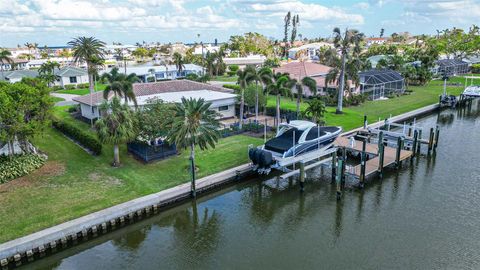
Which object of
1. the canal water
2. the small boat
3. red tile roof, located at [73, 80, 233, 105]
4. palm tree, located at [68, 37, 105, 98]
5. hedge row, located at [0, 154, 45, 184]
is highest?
palm tree, located at [68, 37, 105, 98]

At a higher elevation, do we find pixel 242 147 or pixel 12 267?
pixel 242 147

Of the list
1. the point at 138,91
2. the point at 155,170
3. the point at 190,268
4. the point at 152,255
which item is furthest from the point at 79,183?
the point at 138,91

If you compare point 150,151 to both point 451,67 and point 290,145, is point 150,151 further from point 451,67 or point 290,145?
point 451,67

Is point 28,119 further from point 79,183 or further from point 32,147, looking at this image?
point 79,183

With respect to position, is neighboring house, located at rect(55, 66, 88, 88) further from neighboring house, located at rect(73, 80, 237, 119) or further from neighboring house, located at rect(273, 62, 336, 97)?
neighboring house, located at rect(273, 62, 336, 97)

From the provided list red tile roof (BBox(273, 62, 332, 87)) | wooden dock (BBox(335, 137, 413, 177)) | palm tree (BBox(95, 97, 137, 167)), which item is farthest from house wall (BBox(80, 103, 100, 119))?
red tile roof (BBox(273, 62, 332, 87))

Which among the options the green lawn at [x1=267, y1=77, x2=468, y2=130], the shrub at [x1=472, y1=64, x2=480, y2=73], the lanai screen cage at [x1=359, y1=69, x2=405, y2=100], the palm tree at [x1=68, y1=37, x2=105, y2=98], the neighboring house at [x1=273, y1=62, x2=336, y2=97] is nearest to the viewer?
the palm tree at [x1=68, y1=37, x2=105, y2=98]
